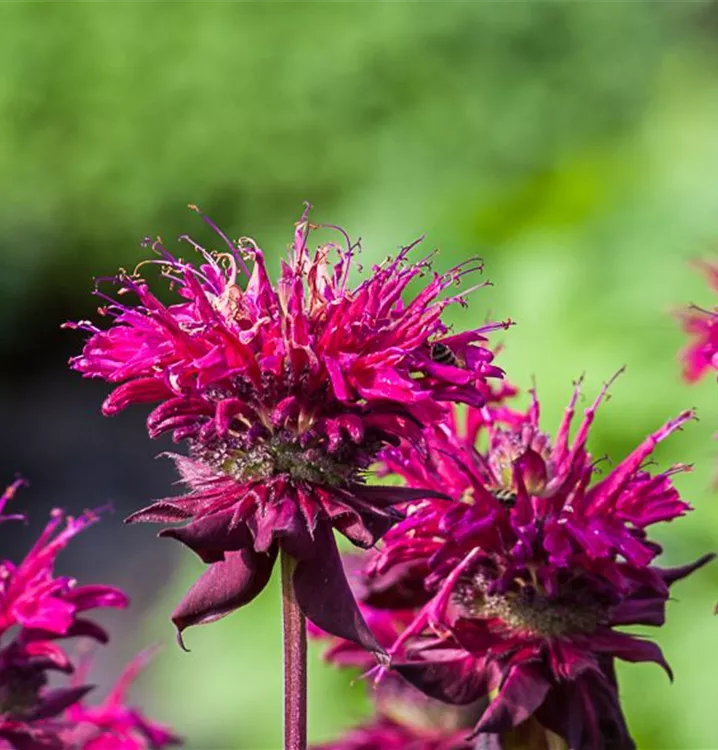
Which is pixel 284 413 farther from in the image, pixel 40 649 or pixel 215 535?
pixel 40 649

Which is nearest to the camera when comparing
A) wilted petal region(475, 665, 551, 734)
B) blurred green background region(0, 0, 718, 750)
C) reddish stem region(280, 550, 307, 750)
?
reddish stem region(280, 550, 307, 750)

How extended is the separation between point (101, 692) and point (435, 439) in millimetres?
3563

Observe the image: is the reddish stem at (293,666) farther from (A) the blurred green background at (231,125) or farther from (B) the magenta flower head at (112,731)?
(A) the blurred green background at (231,125)

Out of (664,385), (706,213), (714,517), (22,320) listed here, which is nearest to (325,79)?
(22,320)

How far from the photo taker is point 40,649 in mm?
1234

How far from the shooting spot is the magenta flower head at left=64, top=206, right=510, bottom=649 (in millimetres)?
988

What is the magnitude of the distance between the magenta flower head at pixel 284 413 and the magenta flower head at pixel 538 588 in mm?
136

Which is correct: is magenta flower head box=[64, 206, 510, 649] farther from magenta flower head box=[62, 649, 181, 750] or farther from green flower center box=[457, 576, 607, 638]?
magenta flower head box=[62, 649, 181, 750]

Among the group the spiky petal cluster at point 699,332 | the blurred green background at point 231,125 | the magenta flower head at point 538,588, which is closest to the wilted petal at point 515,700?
the magenta flower head at point 538,588

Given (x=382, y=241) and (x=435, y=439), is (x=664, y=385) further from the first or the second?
(x=435, y=439)

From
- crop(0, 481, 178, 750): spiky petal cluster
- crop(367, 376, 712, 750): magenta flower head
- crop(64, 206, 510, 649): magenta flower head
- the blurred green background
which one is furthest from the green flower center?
the blurred green background

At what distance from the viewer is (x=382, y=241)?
180 inches

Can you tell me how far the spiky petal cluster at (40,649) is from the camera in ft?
3.93

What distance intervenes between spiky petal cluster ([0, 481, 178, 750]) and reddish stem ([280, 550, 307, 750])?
29 centimetres
